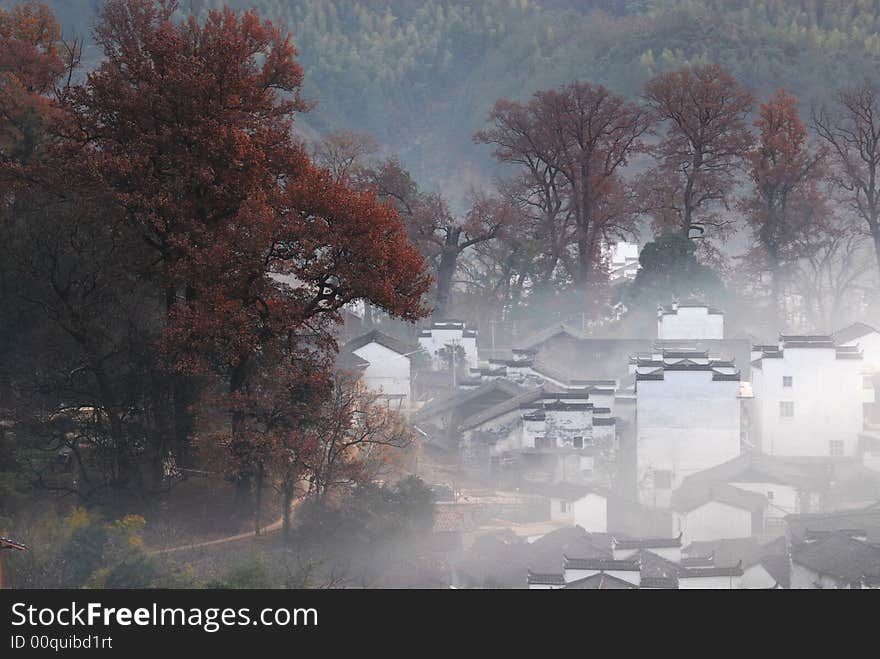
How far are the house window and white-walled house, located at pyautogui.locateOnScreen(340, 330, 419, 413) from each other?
568 cm

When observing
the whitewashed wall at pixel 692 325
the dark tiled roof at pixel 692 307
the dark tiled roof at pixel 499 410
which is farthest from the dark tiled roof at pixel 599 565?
the dark tiled roof at pixel 692 307

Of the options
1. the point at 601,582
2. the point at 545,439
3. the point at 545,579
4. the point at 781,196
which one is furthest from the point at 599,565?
the point at 781,196

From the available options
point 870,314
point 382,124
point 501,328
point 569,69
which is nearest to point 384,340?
point 501,328

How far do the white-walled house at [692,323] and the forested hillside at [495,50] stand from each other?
1066 inches

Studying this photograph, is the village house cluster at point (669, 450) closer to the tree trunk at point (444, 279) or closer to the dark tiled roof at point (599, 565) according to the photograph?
the dark tiled roof at point (599, 565)

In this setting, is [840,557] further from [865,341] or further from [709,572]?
[865,341]

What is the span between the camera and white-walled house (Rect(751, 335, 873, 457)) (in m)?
24.9

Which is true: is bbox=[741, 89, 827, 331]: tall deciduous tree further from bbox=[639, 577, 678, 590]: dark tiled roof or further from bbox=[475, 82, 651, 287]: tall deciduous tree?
bbox=[639, 577, 678, 590]: dark tiled roof

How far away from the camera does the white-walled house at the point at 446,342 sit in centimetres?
3047

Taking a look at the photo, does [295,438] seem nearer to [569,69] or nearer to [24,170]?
[24,170]

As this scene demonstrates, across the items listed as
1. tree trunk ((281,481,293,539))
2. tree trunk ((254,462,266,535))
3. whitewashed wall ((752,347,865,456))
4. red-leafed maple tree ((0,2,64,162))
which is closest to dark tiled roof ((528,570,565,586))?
tree trunk ((281,481,293,539))

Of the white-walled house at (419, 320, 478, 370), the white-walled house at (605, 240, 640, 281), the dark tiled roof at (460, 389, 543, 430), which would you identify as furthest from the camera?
the white-walled house at (605, 240, 640, 281)

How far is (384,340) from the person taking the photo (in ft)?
89.8
